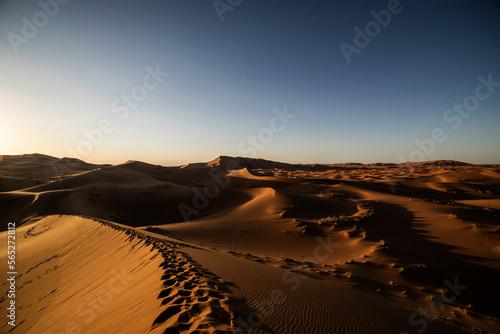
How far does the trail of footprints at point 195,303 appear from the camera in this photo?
7.45ft

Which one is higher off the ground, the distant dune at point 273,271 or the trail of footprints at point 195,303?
the trail of footprints at point 195,303

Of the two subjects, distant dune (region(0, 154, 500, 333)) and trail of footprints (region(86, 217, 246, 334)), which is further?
distant dune (region(0, 154, 500, 333))

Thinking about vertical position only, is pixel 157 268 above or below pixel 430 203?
above

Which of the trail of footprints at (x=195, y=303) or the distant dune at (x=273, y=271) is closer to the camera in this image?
the trail of footprints at (x=195, y=303)

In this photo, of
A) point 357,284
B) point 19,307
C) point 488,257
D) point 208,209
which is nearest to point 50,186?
point 208,209

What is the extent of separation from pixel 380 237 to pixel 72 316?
10414 millimetres

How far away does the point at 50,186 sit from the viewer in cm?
2419

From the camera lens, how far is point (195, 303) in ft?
8.99

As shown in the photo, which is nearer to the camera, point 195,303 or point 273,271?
point 195,303

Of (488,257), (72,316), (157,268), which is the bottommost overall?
(488,257)

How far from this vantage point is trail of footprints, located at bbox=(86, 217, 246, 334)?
2.27 meters

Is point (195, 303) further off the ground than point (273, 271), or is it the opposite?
point (195, 303)

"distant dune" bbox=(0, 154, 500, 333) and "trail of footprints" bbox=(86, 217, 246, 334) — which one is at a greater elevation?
"trail of footprints" bbox=(86, 217, 246, 334)

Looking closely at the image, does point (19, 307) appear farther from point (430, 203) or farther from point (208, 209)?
point (430, 203)
